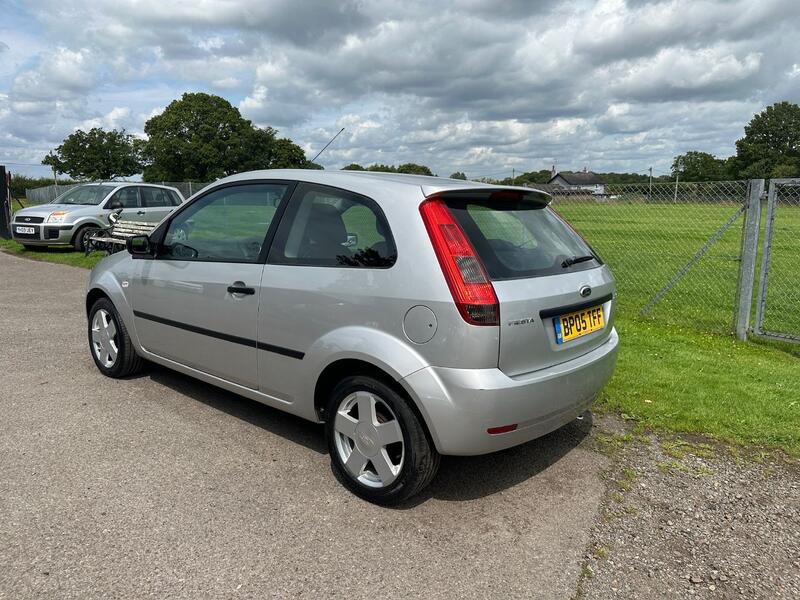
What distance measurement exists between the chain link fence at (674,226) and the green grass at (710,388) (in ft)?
3.13

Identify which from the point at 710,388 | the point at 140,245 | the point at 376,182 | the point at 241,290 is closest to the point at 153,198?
the point at 140,245

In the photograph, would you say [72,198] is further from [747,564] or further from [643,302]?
[747,564]

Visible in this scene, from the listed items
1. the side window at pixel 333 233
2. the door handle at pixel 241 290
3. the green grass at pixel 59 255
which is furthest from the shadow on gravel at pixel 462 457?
the green grass at pixel 59 255

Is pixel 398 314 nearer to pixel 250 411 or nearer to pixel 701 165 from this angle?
pixel 250 411

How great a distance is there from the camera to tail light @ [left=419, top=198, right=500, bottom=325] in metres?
2.73

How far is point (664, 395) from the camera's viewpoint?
15.4ft

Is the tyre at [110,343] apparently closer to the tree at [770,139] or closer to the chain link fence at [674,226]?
the chain link fence at [674,226]

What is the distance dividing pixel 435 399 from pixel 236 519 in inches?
45.4

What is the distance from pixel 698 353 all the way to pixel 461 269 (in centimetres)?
416

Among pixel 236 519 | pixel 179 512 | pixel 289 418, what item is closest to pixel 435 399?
pixel 236 519

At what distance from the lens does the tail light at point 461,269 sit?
2.73 meters

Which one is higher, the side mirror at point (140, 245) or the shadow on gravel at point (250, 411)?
the side mirror at point (140, 245)

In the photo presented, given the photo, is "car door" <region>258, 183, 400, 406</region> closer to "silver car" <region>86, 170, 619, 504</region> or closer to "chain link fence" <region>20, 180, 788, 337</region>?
"silver car" <region>86, 170, 619, 504</region>

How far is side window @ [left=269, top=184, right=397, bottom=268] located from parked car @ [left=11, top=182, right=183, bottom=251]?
36.7 ft
